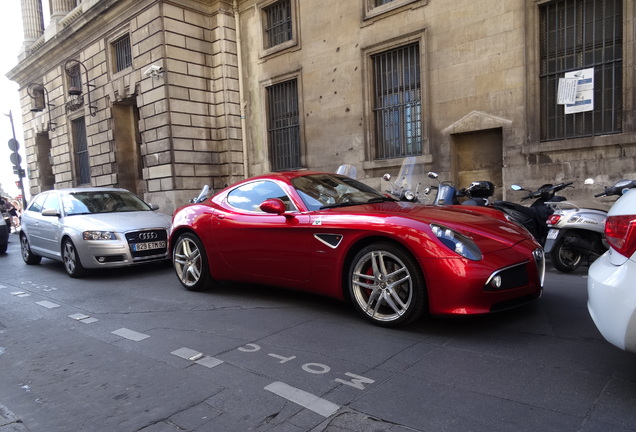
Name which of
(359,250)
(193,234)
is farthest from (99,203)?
(359,250)

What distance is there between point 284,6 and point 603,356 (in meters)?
13.9

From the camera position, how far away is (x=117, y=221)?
7.20 m

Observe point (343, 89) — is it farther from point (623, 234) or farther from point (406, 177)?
point (623, 234)

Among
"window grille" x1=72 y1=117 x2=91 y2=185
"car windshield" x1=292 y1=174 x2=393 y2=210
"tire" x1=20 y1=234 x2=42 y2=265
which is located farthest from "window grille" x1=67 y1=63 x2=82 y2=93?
"car windshield" x1=292 y1=174 x2=393 y2=210

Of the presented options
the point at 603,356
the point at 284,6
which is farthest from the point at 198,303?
the point at 284,6

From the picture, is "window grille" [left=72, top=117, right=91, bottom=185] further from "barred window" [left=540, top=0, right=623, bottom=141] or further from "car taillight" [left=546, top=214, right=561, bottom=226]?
"car taillight" [left=546, top=214, right=561, bottom=226]

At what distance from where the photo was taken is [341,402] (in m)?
2.61

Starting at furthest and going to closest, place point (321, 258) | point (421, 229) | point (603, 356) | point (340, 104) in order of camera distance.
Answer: point (340, 104)
point (321, 258)
point (421, 229)
point (603, 356)

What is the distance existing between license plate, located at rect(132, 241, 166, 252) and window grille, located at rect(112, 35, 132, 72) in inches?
472

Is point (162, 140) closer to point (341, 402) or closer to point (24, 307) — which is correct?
point (24, 307)

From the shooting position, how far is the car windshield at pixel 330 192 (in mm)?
4508

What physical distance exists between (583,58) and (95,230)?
955 cm

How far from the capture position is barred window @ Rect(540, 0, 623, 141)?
852cm

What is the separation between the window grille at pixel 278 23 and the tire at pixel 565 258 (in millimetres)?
11163
